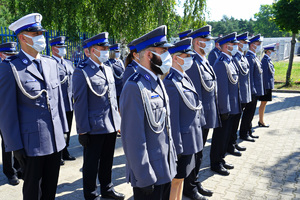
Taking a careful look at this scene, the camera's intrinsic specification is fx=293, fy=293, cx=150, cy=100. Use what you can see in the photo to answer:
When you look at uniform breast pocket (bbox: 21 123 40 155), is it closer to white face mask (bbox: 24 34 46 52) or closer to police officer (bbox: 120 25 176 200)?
white face mask (bbox: 24 34 46 52)

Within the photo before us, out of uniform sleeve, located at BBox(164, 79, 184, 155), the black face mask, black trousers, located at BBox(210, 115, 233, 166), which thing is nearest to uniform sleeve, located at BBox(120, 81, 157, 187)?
the black face mask

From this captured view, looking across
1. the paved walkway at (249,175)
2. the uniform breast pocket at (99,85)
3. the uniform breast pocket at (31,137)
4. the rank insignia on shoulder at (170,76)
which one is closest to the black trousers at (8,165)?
the paved walkway at (249,175)

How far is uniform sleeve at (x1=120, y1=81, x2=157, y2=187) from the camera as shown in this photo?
239cm

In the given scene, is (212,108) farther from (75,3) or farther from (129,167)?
(75,3)

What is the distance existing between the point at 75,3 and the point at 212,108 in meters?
9.11

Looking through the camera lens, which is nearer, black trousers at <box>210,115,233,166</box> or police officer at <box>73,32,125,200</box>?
police officer at <box>73,32,125,200</box>

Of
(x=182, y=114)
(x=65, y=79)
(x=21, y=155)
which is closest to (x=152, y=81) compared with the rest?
(x=182, y=114)

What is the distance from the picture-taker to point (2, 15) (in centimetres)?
2783

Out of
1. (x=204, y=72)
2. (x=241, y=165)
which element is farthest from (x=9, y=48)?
(x=241, y=165)

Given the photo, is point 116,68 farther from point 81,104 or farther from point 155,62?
point 155,62

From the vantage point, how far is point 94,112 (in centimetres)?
392

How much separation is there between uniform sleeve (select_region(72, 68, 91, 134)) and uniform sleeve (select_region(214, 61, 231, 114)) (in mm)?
2233

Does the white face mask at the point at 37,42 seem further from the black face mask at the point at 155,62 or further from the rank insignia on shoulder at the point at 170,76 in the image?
the rank insignia on shoulder at the point at 170,76

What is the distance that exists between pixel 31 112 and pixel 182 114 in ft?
5.21
